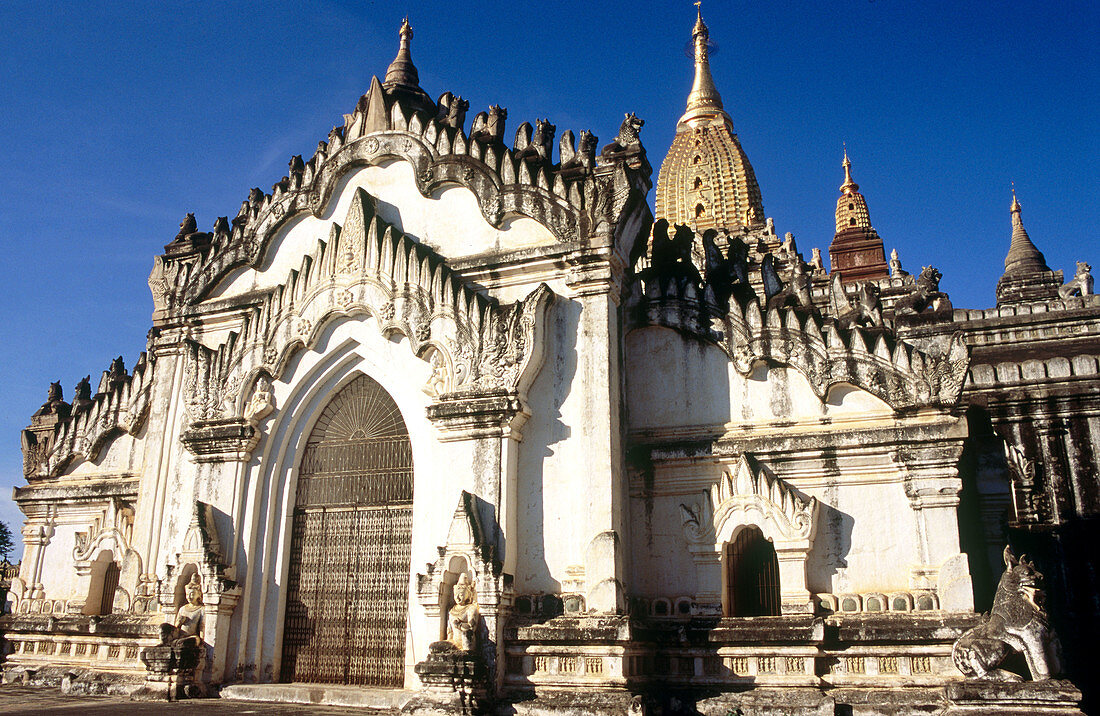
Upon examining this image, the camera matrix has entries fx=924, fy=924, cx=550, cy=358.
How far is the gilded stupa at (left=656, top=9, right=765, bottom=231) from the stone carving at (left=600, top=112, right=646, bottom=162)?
23.7 meters

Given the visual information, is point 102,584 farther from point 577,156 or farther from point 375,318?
point 577,156

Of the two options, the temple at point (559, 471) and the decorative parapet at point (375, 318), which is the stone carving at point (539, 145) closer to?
the temple at point (559, 471)

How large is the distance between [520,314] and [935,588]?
685 centimetres

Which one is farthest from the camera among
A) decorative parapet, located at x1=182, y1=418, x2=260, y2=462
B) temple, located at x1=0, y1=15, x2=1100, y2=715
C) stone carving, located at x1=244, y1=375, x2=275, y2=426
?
stone carving, located at x1=244, y1=375, x2=275, y2=426

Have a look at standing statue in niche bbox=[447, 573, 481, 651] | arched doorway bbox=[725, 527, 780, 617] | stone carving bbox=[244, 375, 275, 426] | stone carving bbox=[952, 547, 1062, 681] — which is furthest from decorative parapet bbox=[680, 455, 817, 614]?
stone carving bbox=[244, 375, 275, 426]

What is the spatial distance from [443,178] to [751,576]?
826 cm

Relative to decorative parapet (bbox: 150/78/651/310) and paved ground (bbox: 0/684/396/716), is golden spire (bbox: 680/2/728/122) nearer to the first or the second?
decorative parapet (bbox: 150/78/651/310)

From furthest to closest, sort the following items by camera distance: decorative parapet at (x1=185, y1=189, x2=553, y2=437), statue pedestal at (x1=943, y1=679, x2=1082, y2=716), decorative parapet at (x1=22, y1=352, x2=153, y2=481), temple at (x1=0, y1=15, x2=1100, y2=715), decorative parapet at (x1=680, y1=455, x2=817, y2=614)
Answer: decorative parapet at (x1=22, y1=352, x2=153, y2=481) → decorative parapet at (x1=185, y1=189, x2=553, y2=437) → decorative parapet at (x1=680, y1=455, x2=817, y2=614) → temple at (x1=0, y1=15, x2=1100, y2=715) → statue pedestal at (x1=943, y1=679, x2=1082, y2=716)

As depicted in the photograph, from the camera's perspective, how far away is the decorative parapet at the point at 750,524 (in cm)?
1256

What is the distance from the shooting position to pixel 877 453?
42.0ft

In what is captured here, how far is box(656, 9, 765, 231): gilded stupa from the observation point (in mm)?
40031

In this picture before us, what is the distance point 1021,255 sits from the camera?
29281 mm

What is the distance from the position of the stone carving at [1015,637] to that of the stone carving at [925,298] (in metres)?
7.01

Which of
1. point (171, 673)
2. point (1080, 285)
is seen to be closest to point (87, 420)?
point (171, 673)
